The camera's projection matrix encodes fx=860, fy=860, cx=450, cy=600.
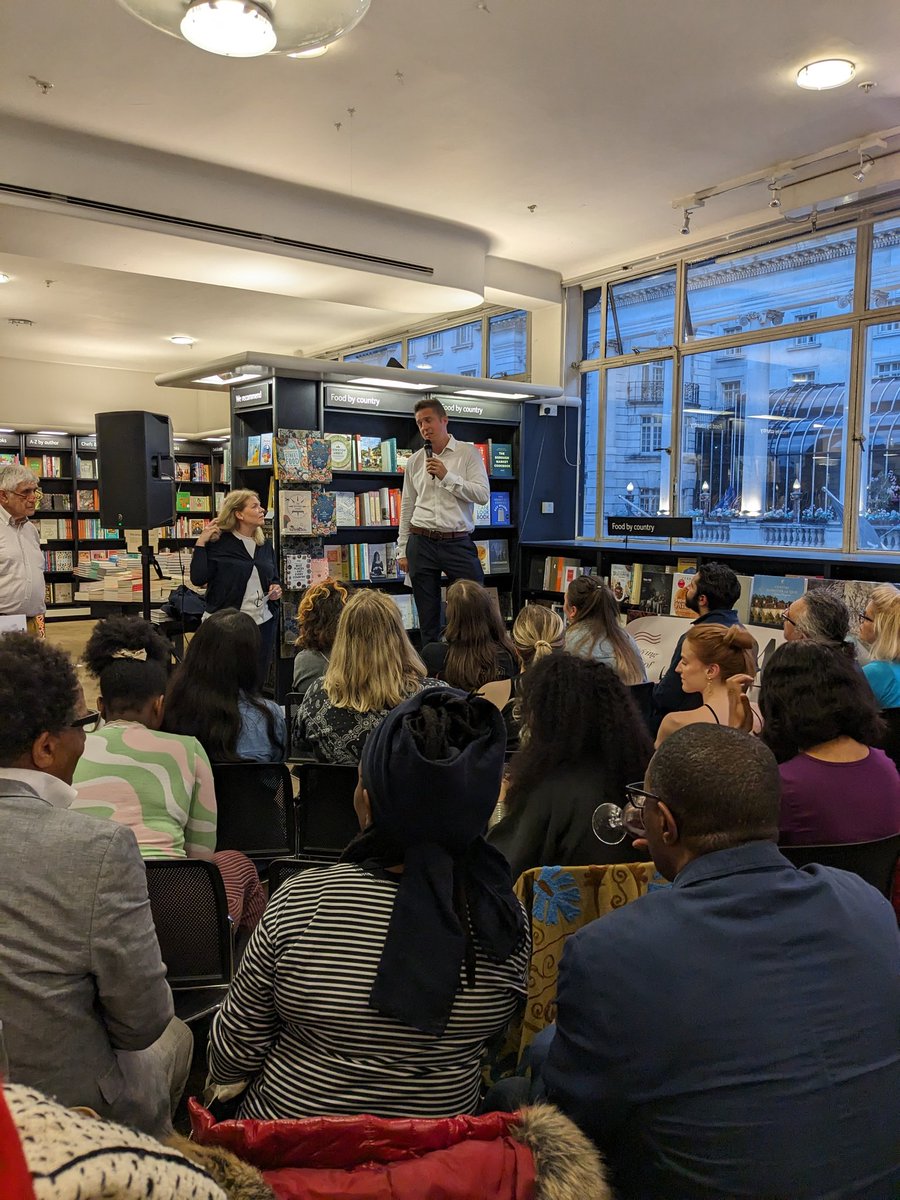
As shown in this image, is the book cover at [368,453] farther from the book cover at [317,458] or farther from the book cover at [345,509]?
the book cover at [317,458]

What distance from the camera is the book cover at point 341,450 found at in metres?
6.43

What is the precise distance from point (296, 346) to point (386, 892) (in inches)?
414

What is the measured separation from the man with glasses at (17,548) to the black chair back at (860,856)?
400 cm

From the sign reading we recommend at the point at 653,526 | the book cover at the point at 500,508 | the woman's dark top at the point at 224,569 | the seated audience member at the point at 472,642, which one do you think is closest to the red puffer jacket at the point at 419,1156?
the seated audience member at the point at 472,642

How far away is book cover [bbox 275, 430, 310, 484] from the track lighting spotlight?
12.6 ft

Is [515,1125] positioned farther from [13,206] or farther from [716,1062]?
[13,206]

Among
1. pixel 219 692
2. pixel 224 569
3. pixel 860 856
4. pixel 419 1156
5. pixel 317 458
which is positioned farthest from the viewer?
pixel 317 458

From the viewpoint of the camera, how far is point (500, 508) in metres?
7.61

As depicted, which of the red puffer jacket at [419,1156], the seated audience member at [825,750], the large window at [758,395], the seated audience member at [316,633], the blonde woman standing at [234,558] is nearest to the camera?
the red puffer jacket at [419,1156]

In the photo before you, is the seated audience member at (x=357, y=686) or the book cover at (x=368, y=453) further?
the book cover at (x=368, y=453)

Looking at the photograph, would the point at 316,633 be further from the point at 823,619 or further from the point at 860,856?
the point at 860,856

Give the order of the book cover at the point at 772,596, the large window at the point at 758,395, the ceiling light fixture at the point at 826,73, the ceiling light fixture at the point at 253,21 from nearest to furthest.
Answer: the ceiling light fixture at the point at 253,21 → the ceiling light fixture at the point at 826,73 → the book cover at the point at 772,596 → the large window at the point at 758,395

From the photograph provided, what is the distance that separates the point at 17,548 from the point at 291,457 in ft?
6.55

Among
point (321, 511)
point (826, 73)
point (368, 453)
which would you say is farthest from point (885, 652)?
point (368, 453)
